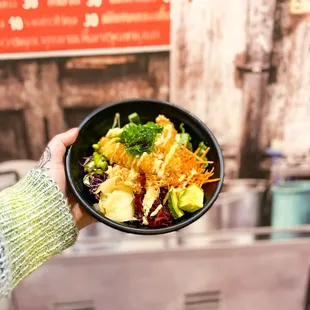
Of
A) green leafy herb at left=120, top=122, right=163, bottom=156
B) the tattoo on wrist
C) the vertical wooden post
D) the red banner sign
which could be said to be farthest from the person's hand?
the vertical wooden post

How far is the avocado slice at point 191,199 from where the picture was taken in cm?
86

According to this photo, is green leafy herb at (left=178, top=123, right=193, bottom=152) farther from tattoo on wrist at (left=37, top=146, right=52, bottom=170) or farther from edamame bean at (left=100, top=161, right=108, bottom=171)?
tattoo on wrist at (left=37, top=146, right=52, bottom=170)

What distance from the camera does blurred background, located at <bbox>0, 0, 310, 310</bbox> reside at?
1.05 meters

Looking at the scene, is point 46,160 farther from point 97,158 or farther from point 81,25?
point 81,25

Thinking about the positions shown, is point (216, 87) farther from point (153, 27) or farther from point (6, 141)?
point (6, 141)

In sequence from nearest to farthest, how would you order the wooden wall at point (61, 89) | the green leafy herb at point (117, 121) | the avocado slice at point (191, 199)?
the avocado slice at point (191, 199) < the green leafy herb at point (117, 121) < the wooden wall at point (61, 89)

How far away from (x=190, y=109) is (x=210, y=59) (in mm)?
126

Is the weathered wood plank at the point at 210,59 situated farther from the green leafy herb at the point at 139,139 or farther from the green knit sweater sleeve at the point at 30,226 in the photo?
the green knit sweater sleeve at the point at 30,226

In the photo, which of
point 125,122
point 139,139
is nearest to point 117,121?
point 125,122

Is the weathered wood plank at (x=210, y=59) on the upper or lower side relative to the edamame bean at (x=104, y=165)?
upper

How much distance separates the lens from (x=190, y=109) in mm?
1153

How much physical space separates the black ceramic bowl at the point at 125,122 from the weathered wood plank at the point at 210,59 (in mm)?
161

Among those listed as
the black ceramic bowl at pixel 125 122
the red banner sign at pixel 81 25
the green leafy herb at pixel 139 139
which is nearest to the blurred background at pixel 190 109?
the red banner sign at pixel 81 25

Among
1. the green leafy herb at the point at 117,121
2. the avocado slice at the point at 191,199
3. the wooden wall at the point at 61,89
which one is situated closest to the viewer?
the avocado slice at the point at 191,199
